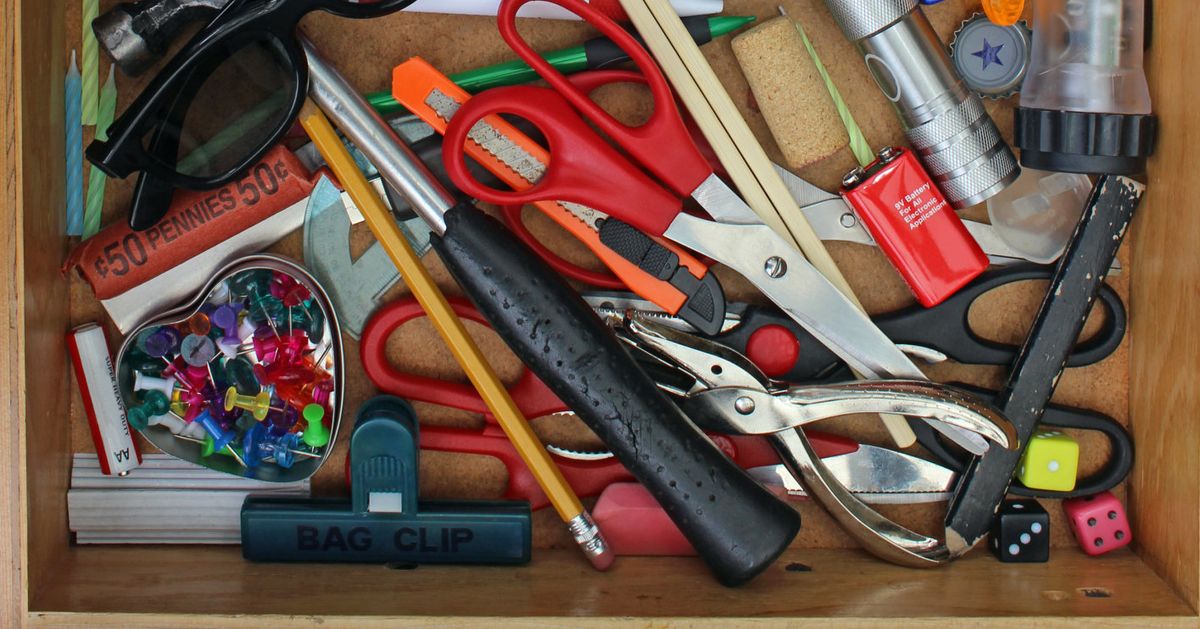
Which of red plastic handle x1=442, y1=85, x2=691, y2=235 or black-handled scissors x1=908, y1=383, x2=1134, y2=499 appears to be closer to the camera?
red plastic handle x1=442, y1=85, x2=691, y2=235

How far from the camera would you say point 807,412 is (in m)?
0.91

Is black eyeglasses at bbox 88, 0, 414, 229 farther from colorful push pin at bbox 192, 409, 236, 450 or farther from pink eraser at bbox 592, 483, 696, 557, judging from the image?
pink eraser at bbox 592, 483, 696, 557

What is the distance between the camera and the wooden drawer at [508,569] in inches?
33.2

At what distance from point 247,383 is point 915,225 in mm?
601

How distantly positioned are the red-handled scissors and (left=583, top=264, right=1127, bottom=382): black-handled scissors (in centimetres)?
7

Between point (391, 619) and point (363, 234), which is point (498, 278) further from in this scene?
point (391, 619)

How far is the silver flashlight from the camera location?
907mm

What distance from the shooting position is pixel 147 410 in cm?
93

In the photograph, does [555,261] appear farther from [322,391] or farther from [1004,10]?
[1004,10]

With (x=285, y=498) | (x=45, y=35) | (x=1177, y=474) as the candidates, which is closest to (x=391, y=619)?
(x=285, y=498)

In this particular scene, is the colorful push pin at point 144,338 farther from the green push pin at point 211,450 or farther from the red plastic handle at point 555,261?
the red plastic handle at point 555,261

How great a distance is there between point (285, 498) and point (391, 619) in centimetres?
17

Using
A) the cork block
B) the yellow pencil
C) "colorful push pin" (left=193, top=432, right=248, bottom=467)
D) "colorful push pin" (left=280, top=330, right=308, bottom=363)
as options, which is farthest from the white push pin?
the cork block

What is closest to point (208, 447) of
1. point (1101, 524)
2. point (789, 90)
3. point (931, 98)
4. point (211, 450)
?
point (211, 450)
